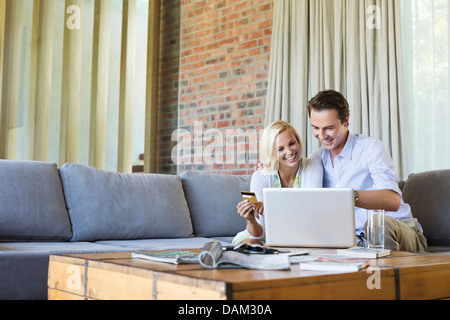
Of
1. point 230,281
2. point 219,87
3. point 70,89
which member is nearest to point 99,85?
point 70,89

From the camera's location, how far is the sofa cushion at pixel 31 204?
246 centimetres

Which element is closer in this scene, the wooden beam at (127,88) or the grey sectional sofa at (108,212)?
the grey sectional sofa at (108,212)

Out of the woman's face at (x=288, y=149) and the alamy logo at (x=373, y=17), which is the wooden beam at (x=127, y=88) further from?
the woman's face at (x=288, y=149)

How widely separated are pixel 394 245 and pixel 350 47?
187 cm

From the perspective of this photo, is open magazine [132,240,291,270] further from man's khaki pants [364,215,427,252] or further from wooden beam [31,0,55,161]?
wooden beam [31,0,55,161]

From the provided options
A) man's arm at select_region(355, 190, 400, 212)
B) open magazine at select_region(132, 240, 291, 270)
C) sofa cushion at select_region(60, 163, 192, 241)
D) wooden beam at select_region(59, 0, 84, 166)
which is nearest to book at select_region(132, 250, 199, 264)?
open magazine at select_region(132, 240, 291, 270)

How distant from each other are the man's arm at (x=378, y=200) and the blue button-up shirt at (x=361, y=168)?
3.5 inches

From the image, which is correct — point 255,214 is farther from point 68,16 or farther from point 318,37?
point 68,16

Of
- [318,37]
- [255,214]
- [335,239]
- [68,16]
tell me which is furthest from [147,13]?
[335,239]

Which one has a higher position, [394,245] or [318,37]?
[318,37]

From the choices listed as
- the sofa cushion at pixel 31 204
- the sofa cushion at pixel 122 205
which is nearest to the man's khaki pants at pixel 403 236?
the sofa cushion at pixel 122 205

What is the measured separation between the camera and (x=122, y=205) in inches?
111

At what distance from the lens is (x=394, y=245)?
214 centimetres

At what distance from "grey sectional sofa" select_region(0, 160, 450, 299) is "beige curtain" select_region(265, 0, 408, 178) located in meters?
0.71
